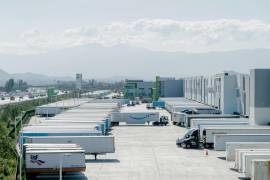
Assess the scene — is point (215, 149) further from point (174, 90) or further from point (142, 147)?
point (174, 90)

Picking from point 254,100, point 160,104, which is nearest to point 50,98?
→ point 160,104

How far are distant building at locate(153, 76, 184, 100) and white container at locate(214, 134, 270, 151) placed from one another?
3861 inches

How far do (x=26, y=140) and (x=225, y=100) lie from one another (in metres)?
44.6

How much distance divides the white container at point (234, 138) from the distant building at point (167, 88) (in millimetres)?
98076

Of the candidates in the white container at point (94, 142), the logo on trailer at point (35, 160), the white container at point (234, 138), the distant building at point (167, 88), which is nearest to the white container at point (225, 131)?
the white container at point (234, 138)

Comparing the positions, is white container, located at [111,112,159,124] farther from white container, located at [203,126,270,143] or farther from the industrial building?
white container, located at [203,126,270,143]

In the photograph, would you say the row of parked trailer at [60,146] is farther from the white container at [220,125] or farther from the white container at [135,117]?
the white container at [135,117]

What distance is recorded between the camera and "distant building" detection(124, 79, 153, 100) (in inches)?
6339

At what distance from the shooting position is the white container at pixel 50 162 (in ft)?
113

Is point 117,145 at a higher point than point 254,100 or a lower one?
lower

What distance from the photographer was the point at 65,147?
124ft

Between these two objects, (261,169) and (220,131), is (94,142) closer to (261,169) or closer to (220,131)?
(220,131)

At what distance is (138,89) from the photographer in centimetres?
16350

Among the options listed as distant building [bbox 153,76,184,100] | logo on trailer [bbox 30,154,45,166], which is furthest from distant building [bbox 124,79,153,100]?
logo on trailer [bbox 30,154,45,166]
